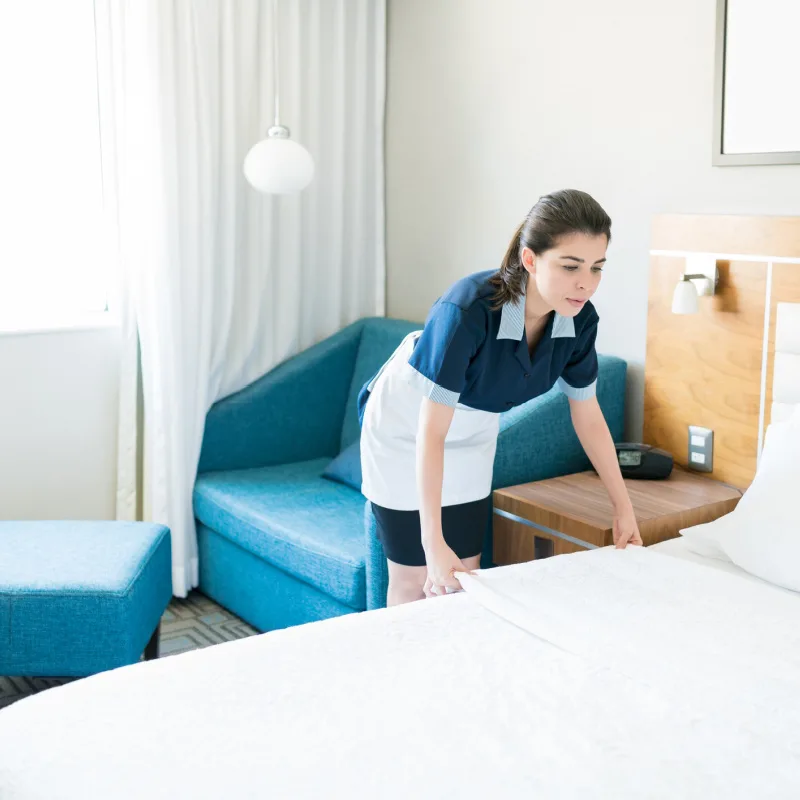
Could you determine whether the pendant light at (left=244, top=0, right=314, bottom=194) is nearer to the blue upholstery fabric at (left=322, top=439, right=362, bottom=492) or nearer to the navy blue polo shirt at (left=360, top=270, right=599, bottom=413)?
the blue upholstery fabric at (left=322, top=439, right=362, bottom=492)

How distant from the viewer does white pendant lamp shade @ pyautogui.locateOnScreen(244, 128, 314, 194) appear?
3.09m

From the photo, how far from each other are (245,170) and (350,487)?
3.50 feet

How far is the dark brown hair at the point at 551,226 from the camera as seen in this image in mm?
1899

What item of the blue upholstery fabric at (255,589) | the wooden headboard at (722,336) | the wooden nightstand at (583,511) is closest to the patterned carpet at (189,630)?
the blue upholstery fabric at (255,589)

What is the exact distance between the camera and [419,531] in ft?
7.55

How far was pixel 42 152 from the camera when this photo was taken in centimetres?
325

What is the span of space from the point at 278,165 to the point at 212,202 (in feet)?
1.16

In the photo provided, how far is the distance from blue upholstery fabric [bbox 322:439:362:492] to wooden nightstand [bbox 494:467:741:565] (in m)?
0.73

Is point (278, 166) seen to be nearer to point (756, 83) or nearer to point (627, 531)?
point (756, 83)

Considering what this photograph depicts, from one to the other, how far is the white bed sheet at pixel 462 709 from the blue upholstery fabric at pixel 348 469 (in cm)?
133

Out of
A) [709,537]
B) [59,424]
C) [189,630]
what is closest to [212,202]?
[59,424]

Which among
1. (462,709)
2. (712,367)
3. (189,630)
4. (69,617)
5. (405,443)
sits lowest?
(189,630)

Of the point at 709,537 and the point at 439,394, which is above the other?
the point at 439,394

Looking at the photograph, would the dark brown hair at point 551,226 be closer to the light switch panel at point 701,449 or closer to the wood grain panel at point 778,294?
the wood grain panel at point 778,294
